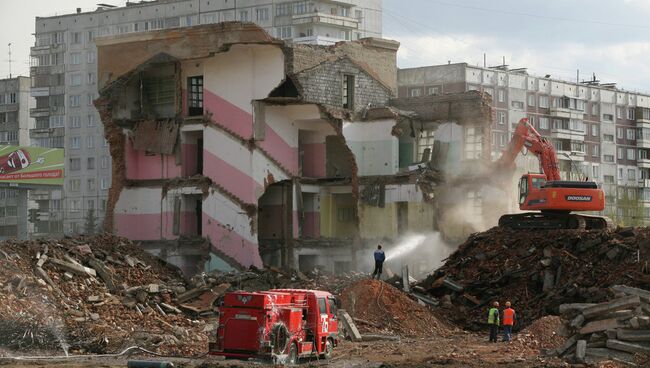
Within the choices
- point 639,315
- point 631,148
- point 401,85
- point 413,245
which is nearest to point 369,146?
point 413,245

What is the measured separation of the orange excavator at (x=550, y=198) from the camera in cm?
4372

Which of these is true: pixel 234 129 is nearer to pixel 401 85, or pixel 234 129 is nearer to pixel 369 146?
pixel 369 146

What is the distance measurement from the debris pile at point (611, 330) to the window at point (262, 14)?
75.4 m

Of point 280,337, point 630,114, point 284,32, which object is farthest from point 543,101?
point 280,337

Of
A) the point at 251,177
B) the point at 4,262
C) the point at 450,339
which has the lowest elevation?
the point at 450,339

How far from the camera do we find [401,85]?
93250 mm

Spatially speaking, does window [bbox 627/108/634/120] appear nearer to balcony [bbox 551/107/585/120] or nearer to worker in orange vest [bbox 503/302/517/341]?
balcony [bbox 551/107/585/120]

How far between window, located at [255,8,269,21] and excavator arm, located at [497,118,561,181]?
55.5 m

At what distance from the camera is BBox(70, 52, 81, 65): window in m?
106

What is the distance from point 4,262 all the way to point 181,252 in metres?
18.2

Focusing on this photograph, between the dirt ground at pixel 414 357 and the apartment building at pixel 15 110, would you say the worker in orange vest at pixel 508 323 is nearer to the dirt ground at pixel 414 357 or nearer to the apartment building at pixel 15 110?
the dirt ground at pixel 414 357

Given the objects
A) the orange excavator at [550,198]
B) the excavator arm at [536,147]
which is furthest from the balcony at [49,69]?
the orange excavator at [550,198]

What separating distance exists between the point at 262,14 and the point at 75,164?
868 inches

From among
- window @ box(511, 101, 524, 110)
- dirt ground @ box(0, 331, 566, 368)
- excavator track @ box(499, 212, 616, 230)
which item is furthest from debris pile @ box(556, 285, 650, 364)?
window @ box(511, 101, 524, 110)
